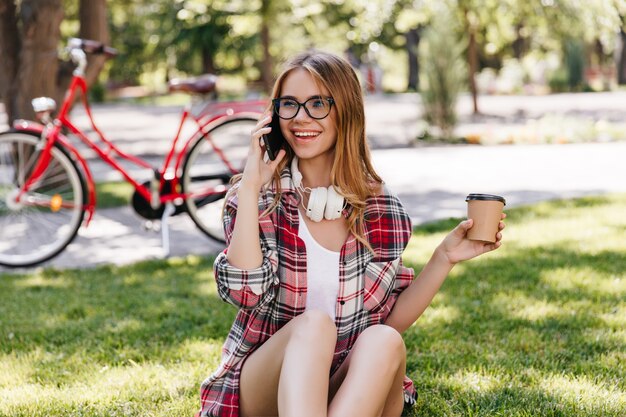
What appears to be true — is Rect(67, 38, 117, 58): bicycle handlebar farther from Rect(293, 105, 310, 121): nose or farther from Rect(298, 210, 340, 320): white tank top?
Rect(298, 210, 340, 320): white tank top

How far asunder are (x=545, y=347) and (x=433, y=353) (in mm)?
458

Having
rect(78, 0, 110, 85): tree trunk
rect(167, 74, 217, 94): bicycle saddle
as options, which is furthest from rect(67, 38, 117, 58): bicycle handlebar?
rect(78, 0, 110, 85): tree trunk

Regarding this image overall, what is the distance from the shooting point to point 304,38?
108ft

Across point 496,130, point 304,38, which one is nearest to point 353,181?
point 496,130

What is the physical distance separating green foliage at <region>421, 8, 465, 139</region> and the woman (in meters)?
9.49

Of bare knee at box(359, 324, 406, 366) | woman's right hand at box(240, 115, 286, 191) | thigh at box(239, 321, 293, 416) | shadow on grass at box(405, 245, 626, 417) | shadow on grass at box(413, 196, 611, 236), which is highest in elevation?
woman's right hand at box(240, 115, 286, 191)

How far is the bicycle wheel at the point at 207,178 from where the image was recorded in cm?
515

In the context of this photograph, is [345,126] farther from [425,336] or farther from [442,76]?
[442,76]

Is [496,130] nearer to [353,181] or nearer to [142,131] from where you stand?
[142,131]

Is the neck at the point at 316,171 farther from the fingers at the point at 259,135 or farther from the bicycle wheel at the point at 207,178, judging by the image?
the bicycle wheel at the point at 207,178

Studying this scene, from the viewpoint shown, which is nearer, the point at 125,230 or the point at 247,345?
the point at 247,345

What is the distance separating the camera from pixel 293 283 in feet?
7.68

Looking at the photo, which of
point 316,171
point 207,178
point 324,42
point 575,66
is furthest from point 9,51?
point 324,42

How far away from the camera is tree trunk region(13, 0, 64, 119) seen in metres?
6.42
